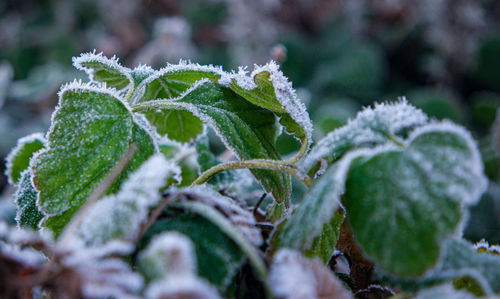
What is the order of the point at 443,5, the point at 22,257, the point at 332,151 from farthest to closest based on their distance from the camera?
the point at 443,5, the point at 332,151, the point at 22,257

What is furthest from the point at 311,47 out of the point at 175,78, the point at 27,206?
the point at 27,206

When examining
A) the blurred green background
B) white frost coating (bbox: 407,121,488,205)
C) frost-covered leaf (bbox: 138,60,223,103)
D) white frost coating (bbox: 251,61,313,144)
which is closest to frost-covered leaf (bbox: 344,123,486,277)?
white frost coating (bbox: 407,121,488,205)

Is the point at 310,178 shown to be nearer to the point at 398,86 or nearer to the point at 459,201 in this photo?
the point at 459,201

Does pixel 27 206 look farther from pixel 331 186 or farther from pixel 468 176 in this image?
pixel 468 176

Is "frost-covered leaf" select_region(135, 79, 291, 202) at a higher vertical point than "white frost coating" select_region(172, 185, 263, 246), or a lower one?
higher

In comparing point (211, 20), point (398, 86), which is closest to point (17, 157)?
point (398, 86)

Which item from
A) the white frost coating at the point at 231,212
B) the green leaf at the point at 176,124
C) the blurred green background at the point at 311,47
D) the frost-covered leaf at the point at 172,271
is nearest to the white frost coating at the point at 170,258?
the frost-covered leaf at the point at 172,271

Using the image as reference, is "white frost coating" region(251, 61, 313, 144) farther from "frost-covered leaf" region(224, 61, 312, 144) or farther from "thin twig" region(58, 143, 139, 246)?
"thin twig" region(58, 143, 139, 246)
